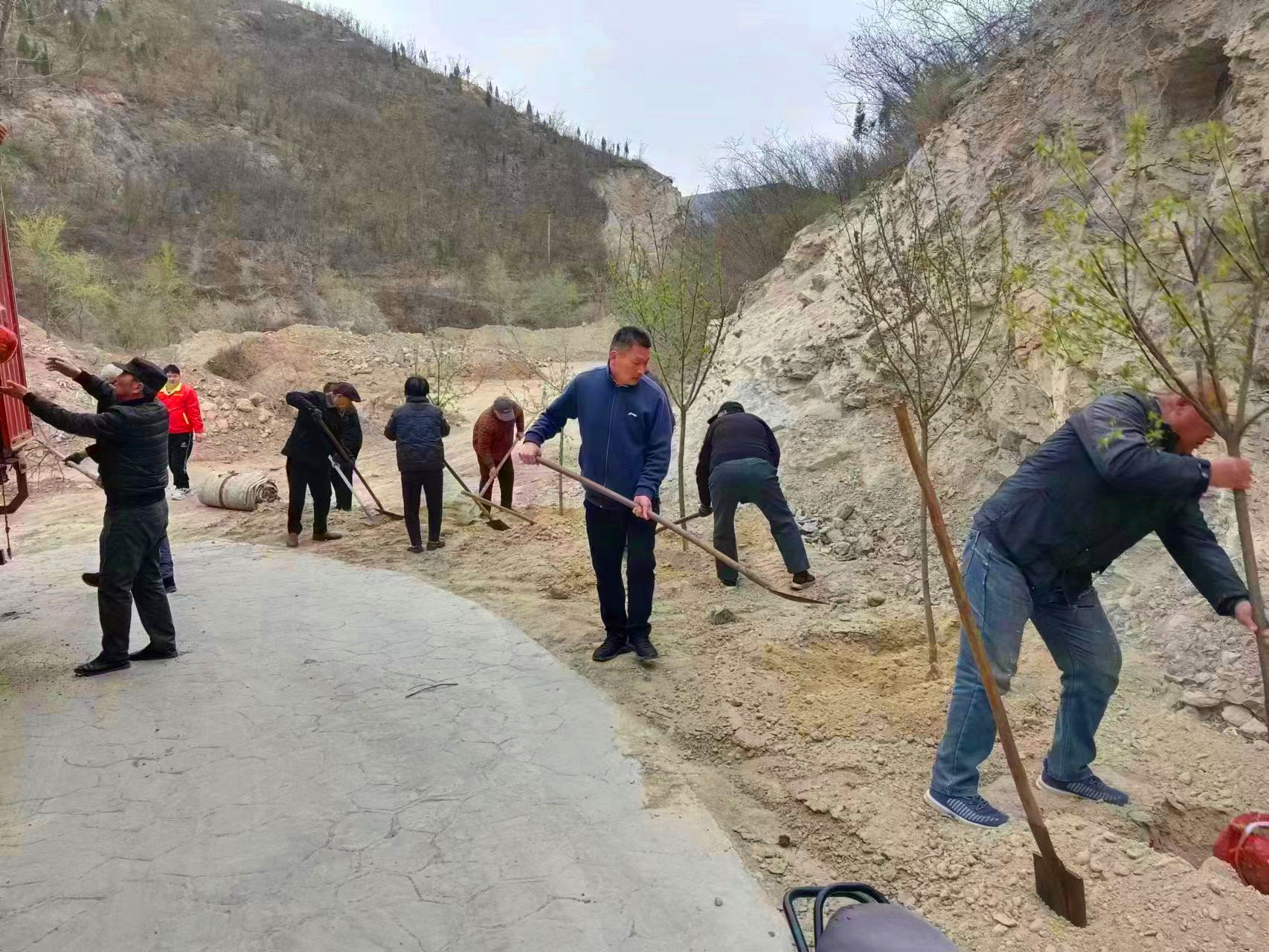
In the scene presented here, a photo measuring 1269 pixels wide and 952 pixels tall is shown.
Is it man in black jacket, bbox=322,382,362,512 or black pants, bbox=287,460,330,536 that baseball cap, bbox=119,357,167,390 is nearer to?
black pants, bbox=287,460,330,536

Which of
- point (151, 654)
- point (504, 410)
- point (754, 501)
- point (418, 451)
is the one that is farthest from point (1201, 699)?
point (504, 410)

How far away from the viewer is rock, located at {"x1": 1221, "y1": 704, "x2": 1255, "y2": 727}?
3.64 metres

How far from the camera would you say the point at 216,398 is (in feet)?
48.0

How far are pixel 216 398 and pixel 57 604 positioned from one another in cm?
1048

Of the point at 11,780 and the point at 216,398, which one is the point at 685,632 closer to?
the point at 11,780

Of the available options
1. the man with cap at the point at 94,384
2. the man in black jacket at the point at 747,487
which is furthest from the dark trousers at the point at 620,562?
the man with cap at the point at 94,384

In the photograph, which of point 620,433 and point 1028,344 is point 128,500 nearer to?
point 620,433

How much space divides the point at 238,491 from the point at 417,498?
10.0 ft

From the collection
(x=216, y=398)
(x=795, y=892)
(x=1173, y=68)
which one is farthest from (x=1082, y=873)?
(x=216, y=398)

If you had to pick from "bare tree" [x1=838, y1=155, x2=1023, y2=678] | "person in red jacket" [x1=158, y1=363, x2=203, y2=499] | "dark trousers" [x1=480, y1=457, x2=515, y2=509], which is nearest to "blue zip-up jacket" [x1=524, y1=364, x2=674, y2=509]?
"bare tree" [x1=838, y1=155, x2=1023, y2=678]

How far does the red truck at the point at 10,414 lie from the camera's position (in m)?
4.04

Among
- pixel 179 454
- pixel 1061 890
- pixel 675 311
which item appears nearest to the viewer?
pixel 1061 890

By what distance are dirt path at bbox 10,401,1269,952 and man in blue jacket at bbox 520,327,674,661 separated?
463 mm

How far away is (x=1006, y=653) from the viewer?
2809 millimetres
